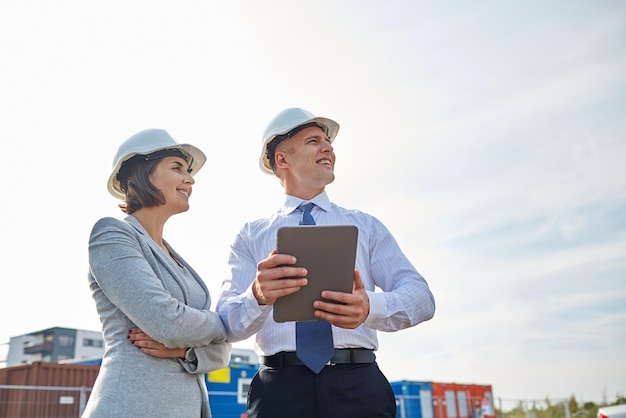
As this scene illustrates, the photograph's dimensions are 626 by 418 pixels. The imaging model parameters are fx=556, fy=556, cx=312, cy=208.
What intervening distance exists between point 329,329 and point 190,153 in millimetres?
1612

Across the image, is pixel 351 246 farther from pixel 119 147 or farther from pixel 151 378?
pixel 119 147

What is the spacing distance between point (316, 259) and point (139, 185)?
1.44 meters

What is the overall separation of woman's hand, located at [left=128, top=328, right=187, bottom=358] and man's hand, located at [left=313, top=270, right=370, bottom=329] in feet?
2.65

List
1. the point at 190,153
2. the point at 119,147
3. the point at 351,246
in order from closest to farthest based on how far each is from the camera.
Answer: the point at 351,246
the point at 119,147
the point at 190,153

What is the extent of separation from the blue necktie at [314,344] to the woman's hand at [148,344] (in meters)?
0.66

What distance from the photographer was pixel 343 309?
2592mm

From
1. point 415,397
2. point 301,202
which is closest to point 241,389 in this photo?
point 415,397

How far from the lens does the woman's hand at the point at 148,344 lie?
2762 millimetres

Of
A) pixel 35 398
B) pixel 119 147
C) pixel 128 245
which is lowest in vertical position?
pixel 35 398

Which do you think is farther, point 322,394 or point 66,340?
point 66,340

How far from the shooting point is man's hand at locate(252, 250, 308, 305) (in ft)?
8.20

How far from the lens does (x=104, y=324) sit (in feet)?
9.63

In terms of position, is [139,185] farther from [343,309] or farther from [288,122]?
[343,309]

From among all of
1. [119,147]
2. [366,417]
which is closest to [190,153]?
[119,147]
